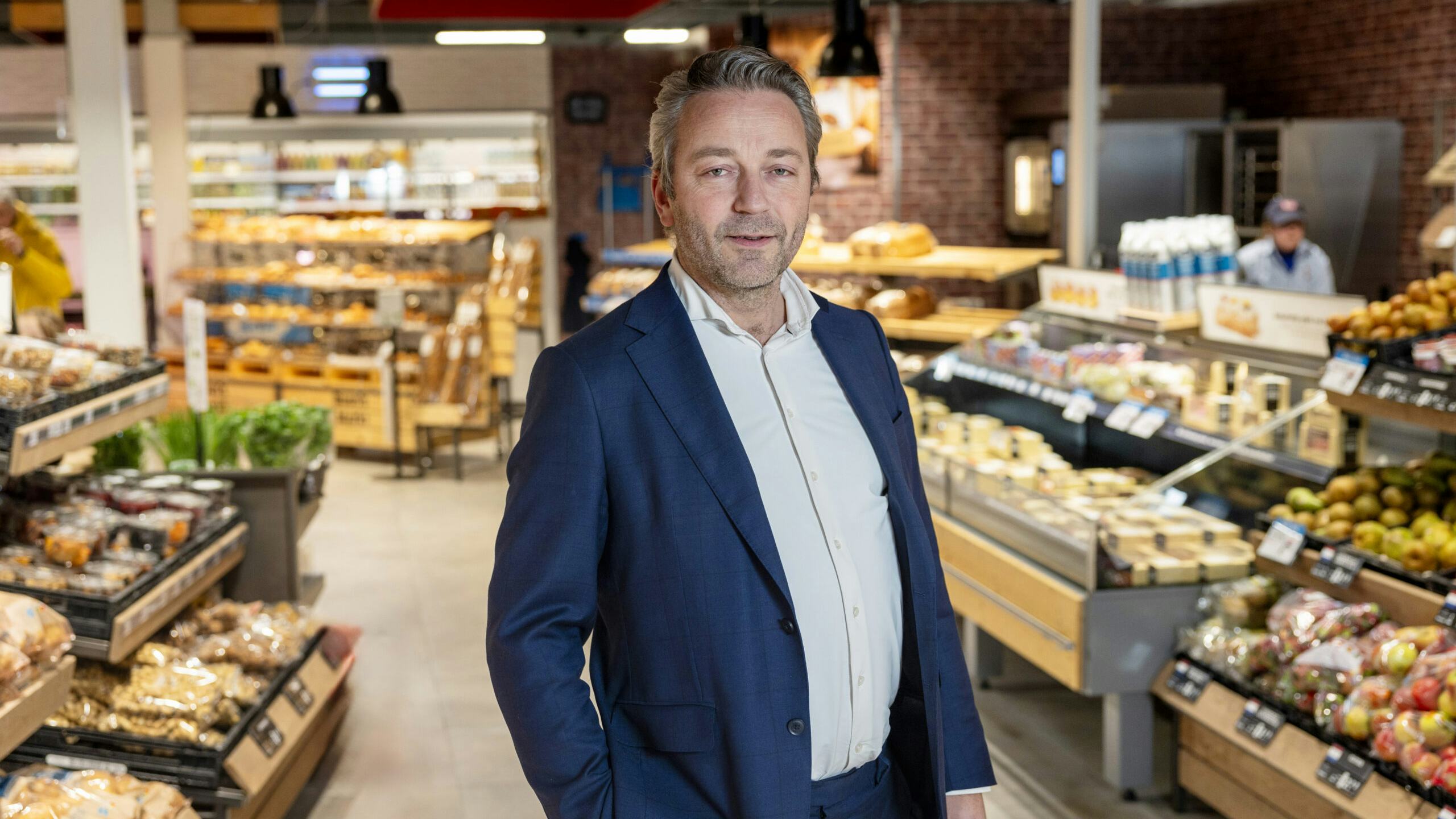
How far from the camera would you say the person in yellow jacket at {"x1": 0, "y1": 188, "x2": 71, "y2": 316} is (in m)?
6.50

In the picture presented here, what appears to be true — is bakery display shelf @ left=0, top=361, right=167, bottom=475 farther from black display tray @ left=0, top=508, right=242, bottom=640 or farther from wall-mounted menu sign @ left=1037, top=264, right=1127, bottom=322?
wall-mounted menu sign @ left=1037, top=264, right=1127, bottom=322

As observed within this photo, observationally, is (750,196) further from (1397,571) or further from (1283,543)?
(1283,543)

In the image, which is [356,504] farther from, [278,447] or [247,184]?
[247,184]

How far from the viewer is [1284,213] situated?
24.0 feet

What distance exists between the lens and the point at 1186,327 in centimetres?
503

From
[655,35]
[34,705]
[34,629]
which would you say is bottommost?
[34,705]

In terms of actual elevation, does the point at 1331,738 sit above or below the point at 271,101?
below

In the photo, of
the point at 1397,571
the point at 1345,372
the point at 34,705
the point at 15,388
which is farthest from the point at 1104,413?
the point at 34,705

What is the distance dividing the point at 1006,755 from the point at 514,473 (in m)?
3.16

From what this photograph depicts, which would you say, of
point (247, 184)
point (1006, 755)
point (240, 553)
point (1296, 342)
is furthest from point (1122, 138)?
point (247, 184)

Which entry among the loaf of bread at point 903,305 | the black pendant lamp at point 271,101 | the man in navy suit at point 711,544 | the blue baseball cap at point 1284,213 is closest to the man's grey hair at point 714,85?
the man in navy suit at point 711,544

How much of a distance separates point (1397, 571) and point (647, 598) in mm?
2444

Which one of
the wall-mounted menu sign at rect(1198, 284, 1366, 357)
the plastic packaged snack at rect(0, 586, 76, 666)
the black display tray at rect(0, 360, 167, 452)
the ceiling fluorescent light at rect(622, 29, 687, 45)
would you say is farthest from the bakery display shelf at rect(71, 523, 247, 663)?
the ceiling fluorescent light at rect(622, 29, 687, 45)

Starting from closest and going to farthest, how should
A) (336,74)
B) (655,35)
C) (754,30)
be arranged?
(754,30)
(655,35)
(336,74)
